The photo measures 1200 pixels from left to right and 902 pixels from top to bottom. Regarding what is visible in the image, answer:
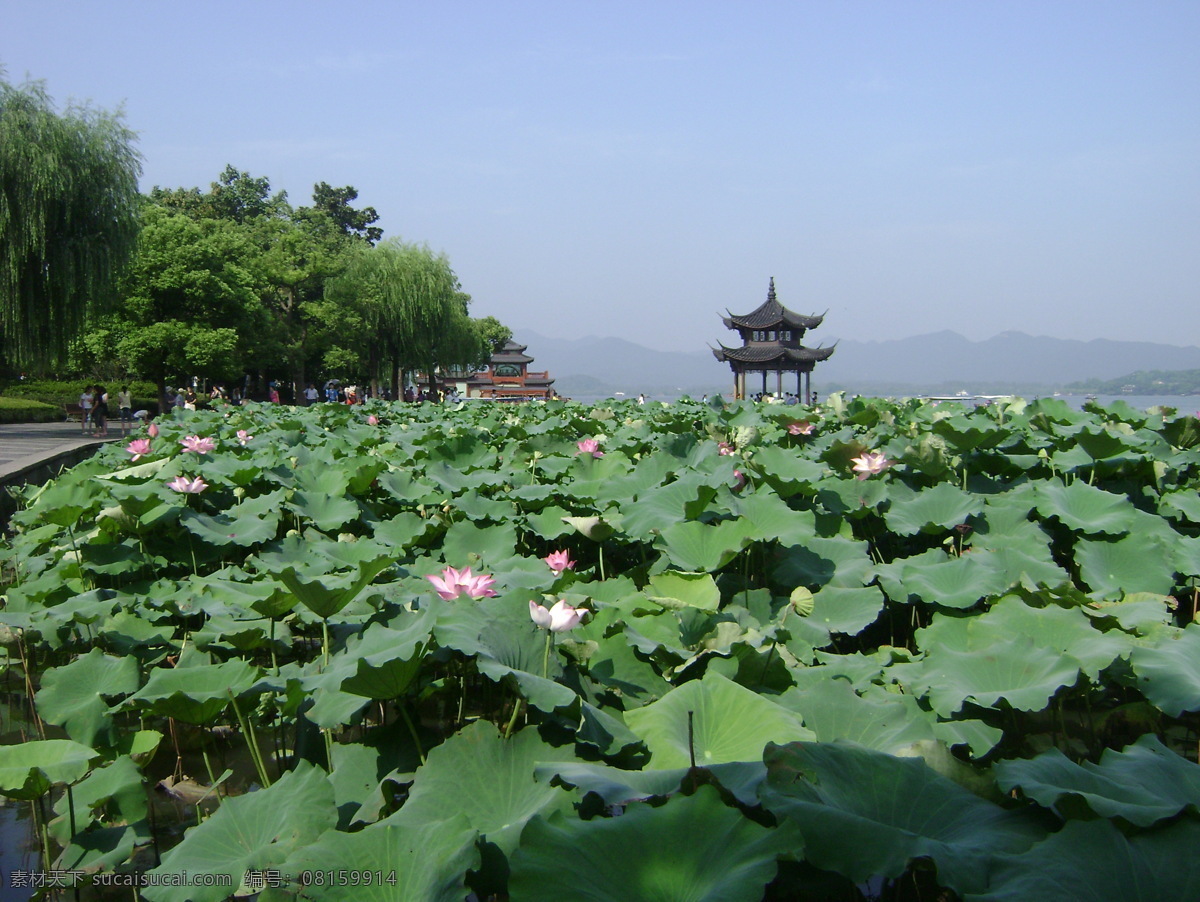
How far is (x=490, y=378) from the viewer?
61.8 meters

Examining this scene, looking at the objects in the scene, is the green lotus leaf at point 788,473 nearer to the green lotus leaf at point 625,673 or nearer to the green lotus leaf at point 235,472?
the green lotus leaf at point 625,673

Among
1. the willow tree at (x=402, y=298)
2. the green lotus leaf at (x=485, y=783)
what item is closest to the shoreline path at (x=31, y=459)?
the green lotus leaf at (x=485, y=783)

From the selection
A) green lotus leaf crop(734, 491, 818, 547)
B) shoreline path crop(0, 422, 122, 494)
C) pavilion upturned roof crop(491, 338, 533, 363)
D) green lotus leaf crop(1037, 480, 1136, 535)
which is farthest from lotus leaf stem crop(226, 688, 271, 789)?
pavilion upturned roof crop(491, 338, 533, 363)

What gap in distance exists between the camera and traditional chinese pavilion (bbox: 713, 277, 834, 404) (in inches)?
1411

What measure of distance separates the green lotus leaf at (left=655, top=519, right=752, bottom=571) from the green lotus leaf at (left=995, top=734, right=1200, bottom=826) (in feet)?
4.08

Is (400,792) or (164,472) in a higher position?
(164,472)

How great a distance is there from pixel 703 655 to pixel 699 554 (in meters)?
0.69

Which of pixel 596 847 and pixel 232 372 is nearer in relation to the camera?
pixel 596 847

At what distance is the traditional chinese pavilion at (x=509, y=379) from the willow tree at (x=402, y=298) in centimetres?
1006

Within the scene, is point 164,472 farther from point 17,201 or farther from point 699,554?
point 17,201

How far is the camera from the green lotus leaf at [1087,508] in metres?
2.97

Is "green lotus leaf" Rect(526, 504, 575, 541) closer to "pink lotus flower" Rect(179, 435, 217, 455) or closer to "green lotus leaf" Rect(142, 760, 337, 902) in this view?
"green lotus leaf" Rect(142, 760, 337, 902)

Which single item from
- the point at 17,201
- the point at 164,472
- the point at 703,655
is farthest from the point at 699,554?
the point at 17,201

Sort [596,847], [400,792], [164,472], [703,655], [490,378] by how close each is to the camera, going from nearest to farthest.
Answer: [596,847]
[400,792]
[703,655]
[164,472]
[490,378]
